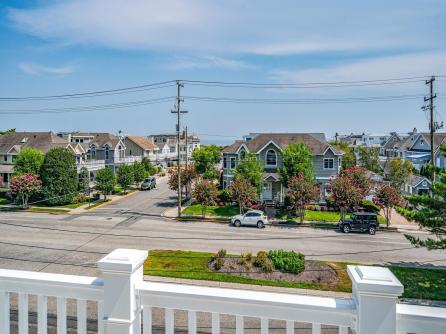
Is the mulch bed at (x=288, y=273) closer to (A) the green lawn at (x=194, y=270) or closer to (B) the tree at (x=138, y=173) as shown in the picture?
(A) the green lawn at (x=194, y=270)

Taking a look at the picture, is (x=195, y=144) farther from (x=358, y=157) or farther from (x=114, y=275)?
(x=114, y=275)

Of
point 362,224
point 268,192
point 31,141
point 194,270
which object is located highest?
point 31,141

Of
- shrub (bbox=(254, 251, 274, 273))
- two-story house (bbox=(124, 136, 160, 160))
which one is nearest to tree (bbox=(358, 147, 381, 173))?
two-story house (bbox=(124, 136, 160, 160))

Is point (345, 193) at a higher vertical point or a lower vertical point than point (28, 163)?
lower

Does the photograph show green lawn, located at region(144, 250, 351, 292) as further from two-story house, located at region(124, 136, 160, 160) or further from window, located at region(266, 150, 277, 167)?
two-story house, located at region(124, 136, 160, 160)

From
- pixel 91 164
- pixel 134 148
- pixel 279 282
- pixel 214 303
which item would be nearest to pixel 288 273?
pixel 279 282

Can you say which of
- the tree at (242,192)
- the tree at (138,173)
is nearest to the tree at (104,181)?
the tree at (138,173)

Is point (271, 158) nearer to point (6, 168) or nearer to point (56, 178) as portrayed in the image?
point (56, 178)
